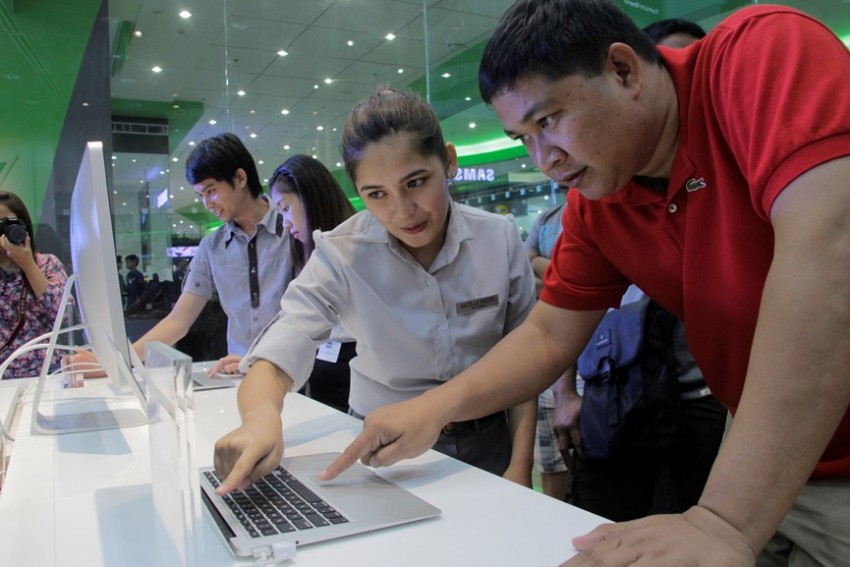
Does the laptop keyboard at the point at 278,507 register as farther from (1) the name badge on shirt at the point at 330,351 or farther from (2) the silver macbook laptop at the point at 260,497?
(1) the name badge on shirt at the point at 330,351

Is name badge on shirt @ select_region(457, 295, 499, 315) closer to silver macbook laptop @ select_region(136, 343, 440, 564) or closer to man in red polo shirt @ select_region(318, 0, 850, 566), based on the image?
man in red polo shirt @ select_region(318, 0, 850, 566)

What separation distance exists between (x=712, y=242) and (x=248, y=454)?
2.15 feet

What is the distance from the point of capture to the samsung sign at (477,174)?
4.60m

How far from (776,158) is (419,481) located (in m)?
0.61

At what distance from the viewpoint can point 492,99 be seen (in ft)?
2.85

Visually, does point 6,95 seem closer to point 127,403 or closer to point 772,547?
point 127,403

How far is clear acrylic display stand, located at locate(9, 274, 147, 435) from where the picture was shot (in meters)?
1.30

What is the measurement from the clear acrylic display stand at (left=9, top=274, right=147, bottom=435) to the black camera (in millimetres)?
697

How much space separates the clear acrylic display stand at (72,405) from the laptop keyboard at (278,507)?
35 centimetres

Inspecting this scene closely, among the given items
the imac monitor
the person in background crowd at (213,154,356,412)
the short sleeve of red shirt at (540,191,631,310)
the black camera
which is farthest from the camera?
the black camera

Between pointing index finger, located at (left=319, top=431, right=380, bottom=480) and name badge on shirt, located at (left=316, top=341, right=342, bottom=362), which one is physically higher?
name badge on shirt, located at (left=316, top=341, right=342, bottom=362)

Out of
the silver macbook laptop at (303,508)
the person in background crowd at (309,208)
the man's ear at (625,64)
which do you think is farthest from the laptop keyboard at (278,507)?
the person in background crowd at (309,208)

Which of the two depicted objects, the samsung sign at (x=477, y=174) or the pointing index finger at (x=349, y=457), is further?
the samsung sign at (x=477, y=174)

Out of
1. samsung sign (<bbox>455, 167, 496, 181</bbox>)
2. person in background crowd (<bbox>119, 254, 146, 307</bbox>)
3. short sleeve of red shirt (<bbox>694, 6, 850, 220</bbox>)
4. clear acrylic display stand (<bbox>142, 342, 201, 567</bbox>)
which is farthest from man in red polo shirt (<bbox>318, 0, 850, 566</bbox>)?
person in background crowd (<bbox>119, 254, 146, 307</bbox>)
